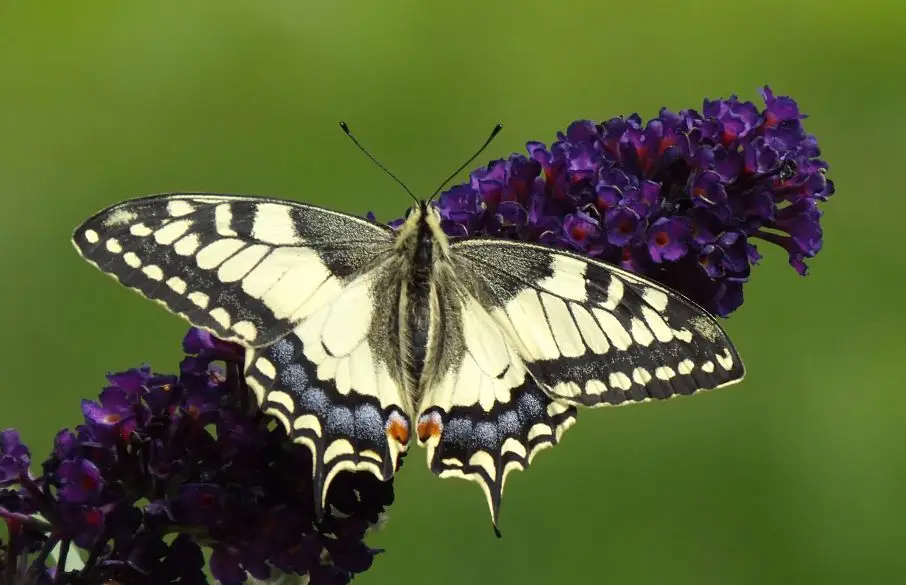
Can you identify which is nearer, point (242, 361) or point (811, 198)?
point (242, 361)

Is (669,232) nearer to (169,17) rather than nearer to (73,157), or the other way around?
(73,157)

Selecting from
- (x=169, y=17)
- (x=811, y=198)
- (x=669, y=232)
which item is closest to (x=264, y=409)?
(x=669, y=232)

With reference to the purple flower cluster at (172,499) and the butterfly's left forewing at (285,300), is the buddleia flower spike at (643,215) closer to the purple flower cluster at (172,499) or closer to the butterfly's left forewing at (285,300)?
the butterfly's left forewing at (285,300)

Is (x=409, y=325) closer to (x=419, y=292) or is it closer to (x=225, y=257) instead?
(x=419, y=292)

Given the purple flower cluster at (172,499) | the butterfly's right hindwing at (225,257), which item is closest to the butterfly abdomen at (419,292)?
A: the butterfly's right hindwing at (225,257)

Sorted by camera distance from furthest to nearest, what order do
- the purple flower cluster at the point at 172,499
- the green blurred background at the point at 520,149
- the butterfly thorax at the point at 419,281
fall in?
the green blurred background at the point at 520,149, the butterfly thorax at the point at 419,281, the purple flower cluster at the point at 172,499

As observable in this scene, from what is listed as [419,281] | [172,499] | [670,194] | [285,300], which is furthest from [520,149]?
[172,499]

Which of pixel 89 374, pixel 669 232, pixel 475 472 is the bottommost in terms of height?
pixel 475 472

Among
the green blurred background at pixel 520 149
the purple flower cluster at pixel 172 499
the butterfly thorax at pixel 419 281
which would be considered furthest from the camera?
the green blurred background at pixel 520 149
